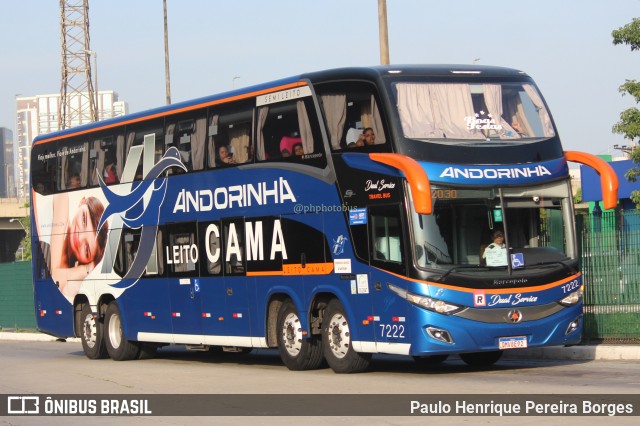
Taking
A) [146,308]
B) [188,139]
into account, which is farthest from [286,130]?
[146,308]

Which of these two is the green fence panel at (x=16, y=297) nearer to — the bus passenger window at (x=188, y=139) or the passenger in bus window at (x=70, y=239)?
the passenger in bus window at (x=70, y=239)

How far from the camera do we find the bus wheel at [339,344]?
58.3 ft

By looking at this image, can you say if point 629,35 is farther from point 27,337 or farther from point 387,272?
point 27,337

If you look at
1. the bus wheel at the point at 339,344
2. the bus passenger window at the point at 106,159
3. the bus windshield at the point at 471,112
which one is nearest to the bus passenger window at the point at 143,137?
the bus passenger window at the point at 106,159

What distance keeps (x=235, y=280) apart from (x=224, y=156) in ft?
6.98

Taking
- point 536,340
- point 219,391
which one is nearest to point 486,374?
point 536,340

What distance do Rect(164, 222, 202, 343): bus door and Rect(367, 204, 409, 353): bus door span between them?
215 inches

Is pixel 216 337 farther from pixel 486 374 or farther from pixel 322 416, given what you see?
pixel 322 416

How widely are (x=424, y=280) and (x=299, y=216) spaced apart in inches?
131

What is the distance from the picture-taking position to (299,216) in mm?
18828

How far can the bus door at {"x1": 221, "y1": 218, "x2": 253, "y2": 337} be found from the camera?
20.4 meters

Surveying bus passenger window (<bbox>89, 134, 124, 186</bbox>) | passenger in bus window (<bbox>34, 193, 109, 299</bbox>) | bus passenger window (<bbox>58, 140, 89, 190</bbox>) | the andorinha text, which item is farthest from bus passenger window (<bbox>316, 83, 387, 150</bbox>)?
bus passenger window (<bbox>58, 140, 89, 190</bbox>)

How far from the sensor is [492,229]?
1648 cm

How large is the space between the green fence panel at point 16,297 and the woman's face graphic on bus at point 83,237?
14.1 metres
